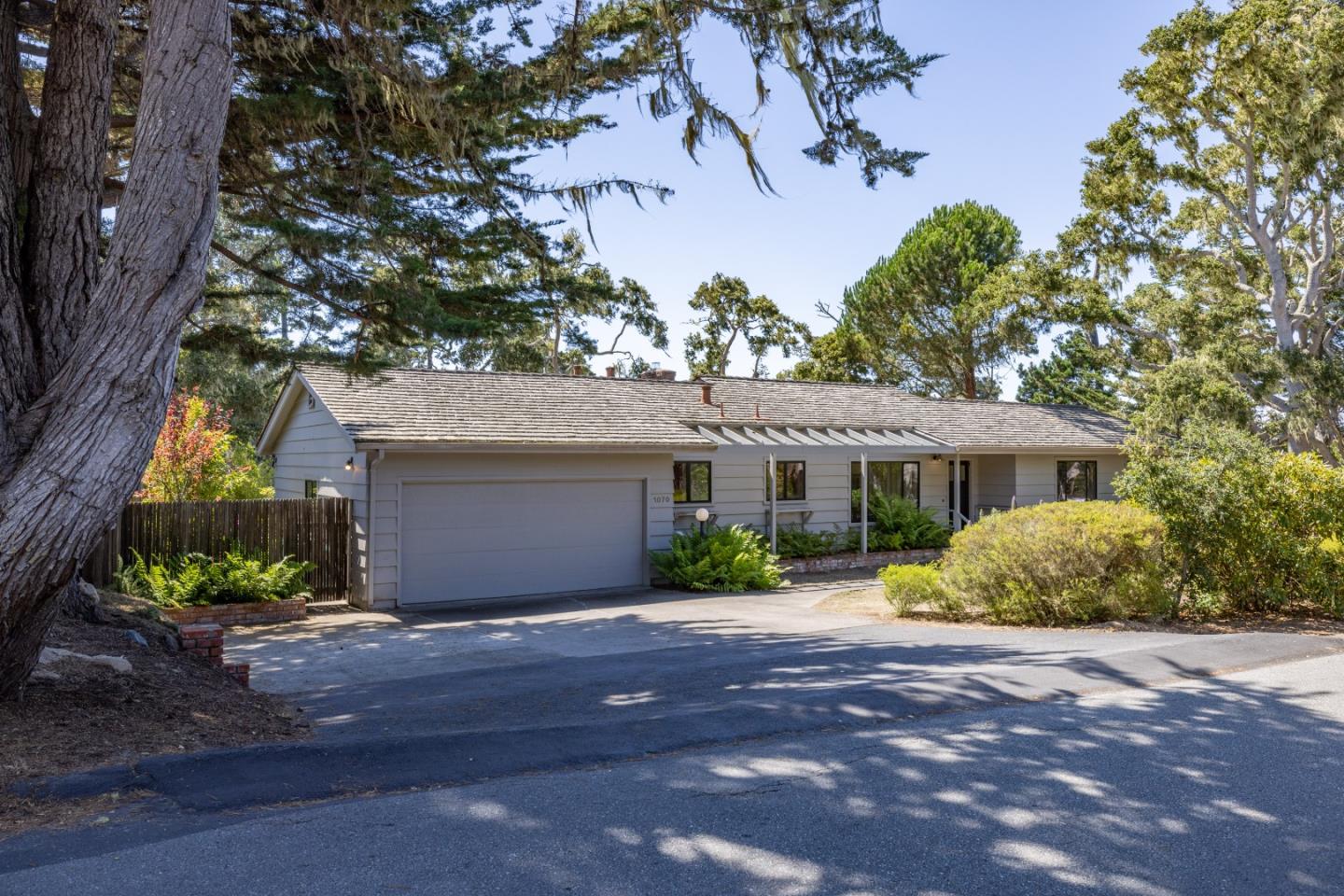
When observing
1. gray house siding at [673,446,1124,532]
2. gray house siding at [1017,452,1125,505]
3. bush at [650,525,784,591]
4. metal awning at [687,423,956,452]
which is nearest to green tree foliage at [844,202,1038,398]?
gray house siding at [1017,452,1125,505]

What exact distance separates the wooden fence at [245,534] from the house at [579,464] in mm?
520

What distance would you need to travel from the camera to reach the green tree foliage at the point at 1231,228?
69.5 ft

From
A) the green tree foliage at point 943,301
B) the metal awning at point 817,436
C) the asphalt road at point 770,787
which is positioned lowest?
the asphalt road at point 770,787

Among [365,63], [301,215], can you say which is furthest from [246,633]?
[365,63]

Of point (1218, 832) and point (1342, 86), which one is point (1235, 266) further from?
point (1218, 832)

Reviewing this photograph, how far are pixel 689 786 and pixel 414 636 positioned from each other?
25.2 ft

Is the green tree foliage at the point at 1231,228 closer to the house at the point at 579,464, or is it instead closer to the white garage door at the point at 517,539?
the house at the point at 579,464

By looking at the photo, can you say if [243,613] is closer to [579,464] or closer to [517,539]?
[517,539]

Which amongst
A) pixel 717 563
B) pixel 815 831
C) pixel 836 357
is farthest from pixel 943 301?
pixel 815 831

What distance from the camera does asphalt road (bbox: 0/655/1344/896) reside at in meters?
3.90

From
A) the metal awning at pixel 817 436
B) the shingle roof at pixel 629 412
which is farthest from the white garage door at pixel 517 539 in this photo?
the metal awning at pixel 817 436

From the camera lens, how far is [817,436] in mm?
21000

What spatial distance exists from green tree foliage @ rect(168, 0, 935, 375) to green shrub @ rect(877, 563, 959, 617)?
239 inches

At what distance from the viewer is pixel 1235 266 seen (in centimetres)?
2527
